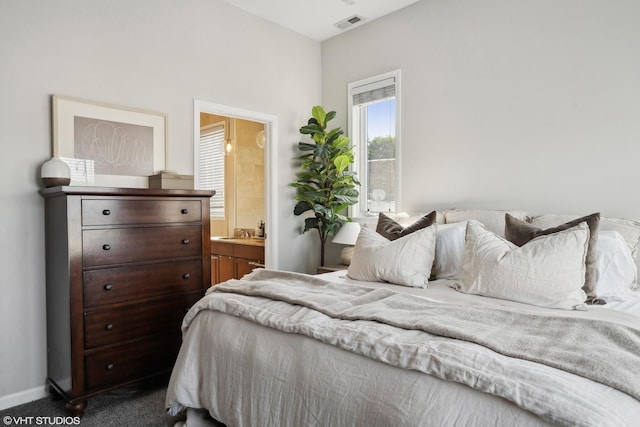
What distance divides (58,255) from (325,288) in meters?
1.64

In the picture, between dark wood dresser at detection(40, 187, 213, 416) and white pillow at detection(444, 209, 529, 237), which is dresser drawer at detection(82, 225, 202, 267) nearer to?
dark wood dresser at detection(40, 187, 213, 416)

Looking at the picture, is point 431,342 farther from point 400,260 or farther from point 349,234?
point 349,234

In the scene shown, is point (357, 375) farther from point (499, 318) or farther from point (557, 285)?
point (557, 285)

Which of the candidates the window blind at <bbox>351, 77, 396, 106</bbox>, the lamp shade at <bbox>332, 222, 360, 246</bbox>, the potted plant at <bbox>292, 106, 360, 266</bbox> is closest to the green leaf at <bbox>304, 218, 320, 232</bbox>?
the potted plant at <bbox>292, 106, 360, 266</bbox>

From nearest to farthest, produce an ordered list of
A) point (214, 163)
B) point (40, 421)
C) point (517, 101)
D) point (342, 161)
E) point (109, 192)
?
point (40, 421), point (109, 192), point (517, 101), point (342, 161), point (214, 163)

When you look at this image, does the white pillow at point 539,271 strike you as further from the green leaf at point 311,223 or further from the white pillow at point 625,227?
the green leaf at point 311,223

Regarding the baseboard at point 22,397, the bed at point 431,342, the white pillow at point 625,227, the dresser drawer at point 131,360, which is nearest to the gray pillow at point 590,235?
the bed at point 431,342

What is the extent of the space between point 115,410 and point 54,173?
57.5 inches

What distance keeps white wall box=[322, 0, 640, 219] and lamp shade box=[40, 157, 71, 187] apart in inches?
106

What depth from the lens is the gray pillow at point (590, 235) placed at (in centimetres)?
199

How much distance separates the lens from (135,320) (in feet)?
8.27

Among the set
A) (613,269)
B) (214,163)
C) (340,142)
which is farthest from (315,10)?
(613,269)

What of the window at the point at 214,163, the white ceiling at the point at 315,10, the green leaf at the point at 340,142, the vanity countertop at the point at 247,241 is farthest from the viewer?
the window at the point at 214,163

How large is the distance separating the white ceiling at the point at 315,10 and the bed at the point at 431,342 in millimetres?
2310
